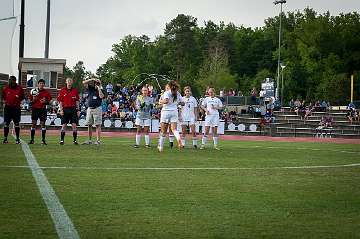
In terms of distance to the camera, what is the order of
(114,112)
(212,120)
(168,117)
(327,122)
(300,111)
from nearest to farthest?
(168,117) → (212,120) → (114,112) → (327,122) → (300,111)

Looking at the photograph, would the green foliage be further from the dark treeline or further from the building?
the building

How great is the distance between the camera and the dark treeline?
9300cm

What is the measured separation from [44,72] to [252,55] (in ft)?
212

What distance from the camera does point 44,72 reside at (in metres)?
57.8

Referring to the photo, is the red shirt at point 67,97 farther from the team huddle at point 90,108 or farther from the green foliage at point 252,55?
the green foliage at point 252,55

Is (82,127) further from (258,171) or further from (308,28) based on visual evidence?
(308,28)

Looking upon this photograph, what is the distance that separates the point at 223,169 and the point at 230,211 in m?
5.36

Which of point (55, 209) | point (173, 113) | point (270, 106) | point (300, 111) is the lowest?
point (55, 209)

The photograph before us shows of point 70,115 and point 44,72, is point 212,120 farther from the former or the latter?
point 44,72

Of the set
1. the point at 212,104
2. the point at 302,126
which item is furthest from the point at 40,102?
the point at 302,126

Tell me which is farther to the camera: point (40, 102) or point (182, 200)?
point (40, 102)

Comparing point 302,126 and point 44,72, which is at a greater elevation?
point 44,72

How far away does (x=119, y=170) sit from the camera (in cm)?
1176

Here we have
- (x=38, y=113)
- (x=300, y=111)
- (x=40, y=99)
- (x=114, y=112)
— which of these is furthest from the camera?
(x=300, y=111)
